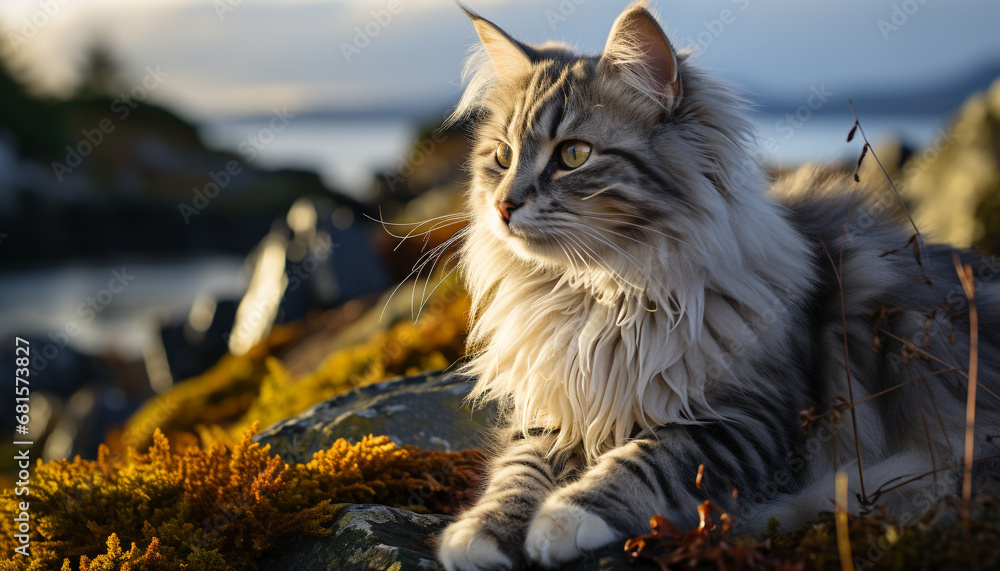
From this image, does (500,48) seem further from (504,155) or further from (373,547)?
(373,547)

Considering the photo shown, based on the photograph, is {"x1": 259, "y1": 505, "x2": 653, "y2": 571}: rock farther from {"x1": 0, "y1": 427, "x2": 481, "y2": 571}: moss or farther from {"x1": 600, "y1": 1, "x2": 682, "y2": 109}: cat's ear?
{"x1": 600, "y1": 1, "x2": 682, "y2": 109}: cat's ear

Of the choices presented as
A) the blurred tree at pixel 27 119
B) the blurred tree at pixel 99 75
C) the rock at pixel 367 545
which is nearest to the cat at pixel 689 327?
the rock at pixel 367 545

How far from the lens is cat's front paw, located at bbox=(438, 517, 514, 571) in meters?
1.64

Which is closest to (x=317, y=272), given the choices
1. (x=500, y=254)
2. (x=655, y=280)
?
(x=500, y=254)

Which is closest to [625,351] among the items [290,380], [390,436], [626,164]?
[626,164]

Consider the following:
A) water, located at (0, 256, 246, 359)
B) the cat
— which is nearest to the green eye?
the cat

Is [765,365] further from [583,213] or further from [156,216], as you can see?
[156,216]

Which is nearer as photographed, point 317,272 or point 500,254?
point 500,254

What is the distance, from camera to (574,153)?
7.09 ft

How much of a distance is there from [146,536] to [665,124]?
2290 millimetres

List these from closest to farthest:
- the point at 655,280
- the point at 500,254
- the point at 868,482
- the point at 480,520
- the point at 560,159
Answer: the point at 480,520, the point at 868,482, the point at 655,280, the point at 560,159, the point at 500,254

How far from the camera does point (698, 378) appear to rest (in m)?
2.02

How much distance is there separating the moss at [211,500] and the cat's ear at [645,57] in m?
1.58

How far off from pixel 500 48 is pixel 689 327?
4.83ft
